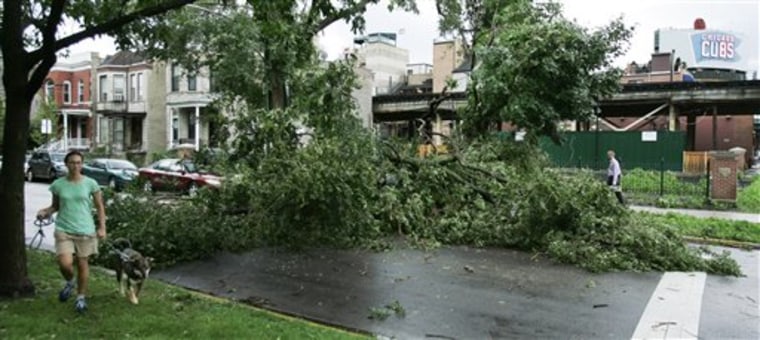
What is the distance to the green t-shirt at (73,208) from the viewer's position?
6309 mm

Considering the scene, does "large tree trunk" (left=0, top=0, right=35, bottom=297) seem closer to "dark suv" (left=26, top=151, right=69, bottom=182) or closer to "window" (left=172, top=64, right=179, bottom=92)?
"dark suv" (left=26, top=151, right=69, bottom=182)

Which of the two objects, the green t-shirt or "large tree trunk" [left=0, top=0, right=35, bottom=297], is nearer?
the green t-shirt

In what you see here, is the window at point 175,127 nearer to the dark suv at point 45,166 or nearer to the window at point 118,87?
the window at point 118,87

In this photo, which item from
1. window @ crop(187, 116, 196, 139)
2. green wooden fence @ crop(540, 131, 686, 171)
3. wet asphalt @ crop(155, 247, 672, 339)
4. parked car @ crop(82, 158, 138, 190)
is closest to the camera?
wet asphalt @ crop(155, 247, 672, 339)

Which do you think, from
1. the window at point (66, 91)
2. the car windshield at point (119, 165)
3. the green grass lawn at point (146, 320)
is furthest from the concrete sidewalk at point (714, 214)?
the window at point (66, 91)

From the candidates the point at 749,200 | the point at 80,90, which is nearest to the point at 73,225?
the point at 749,200

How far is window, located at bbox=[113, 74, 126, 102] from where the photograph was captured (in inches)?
1720

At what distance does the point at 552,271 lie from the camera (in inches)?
359

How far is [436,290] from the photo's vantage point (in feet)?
26.2

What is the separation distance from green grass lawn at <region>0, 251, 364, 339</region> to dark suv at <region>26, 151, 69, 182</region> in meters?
24.3

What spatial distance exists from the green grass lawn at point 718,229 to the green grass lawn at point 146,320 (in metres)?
9.87

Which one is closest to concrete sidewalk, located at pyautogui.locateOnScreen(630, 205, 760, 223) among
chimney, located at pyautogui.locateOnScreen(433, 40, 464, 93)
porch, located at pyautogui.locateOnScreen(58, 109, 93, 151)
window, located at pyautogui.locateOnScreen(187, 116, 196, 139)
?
window, located at pyautogui.locateOnScreen(187, 116, 196, 139)

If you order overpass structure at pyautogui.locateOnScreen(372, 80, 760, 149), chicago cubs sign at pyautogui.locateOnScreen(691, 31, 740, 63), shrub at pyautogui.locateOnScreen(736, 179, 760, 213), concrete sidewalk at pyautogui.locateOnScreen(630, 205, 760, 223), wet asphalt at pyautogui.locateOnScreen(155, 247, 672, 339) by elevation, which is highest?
chicago cubs sign at pyautogui.locateOnScreen(691, 31, 740, 63)

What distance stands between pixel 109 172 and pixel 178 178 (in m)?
10.8
